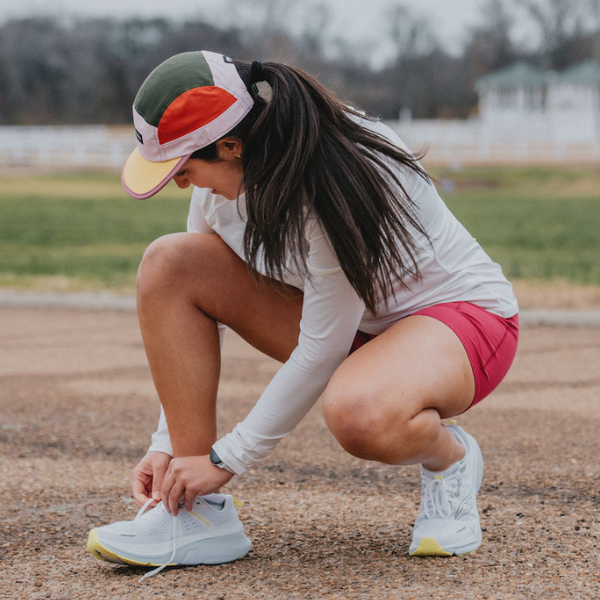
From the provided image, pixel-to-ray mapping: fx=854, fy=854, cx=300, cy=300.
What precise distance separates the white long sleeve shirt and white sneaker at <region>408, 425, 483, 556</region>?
0.37m

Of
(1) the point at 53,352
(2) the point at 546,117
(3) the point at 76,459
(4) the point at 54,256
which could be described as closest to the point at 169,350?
(3) the point at 76,459

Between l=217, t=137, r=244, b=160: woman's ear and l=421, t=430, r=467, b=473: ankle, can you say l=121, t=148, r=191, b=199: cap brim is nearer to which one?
l=217, t=137, r=244, b=160: woman's ear

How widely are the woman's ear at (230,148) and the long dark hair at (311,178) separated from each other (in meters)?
0.02

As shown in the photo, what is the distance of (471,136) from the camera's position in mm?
28312

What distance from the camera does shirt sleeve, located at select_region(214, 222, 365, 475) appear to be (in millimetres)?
1734

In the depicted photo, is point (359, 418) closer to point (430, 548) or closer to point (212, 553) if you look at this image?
point (430, 548)

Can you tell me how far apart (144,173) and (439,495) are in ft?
3.16

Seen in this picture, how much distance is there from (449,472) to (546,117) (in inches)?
1597

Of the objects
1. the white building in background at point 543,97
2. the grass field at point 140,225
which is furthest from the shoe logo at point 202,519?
the white building in background at point 543,97

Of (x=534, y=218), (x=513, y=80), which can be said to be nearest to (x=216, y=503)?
(x=534, y=218)

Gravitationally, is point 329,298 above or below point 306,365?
above

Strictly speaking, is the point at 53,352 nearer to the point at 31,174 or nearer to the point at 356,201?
the point at 356,201

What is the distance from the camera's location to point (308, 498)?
2357 millimetres

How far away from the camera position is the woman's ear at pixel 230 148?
5.39 ft
